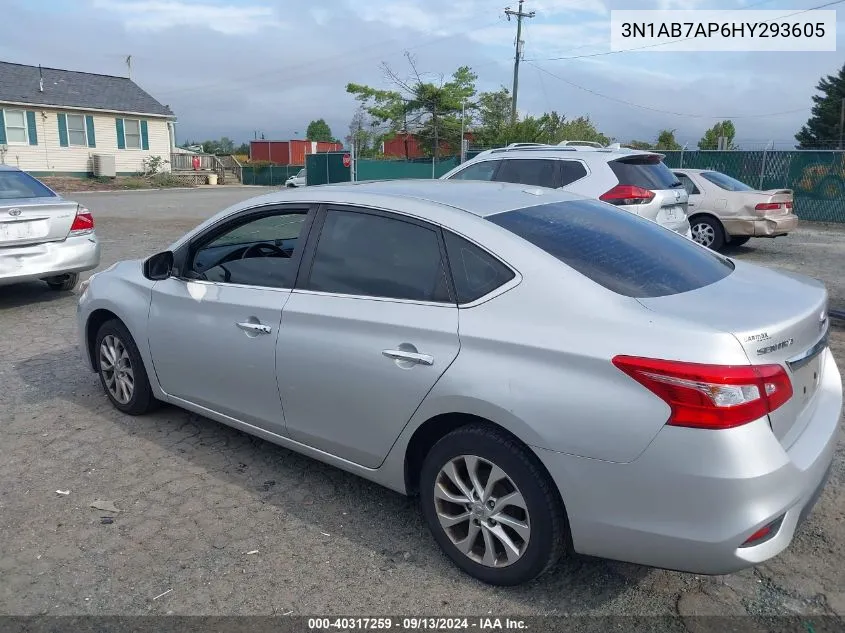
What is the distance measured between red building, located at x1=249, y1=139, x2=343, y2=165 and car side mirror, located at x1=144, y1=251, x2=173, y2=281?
2267 inches

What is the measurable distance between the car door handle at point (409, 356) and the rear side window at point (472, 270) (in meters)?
0.27

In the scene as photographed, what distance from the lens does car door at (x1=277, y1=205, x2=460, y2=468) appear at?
3.03 m

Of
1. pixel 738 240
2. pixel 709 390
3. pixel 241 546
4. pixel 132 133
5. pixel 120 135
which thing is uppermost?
pixel 132 133

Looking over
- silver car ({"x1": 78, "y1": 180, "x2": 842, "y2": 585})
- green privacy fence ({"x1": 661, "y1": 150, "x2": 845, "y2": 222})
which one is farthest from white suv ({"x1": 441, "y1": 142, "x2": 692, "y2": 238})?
green privacy fence ({"x1": 661, "y1": 150, "x2": 845, "y2": 222})

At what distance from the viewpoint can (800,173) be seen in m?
17.9

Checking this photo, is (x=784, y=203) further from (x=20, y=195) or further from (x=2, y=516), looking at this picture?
(x=2, y=516)

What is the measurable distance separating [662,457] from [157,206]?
899 inches

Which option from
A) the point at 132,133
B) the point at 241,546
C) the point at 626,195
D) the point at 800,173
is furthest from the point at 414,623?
the point at 132,133

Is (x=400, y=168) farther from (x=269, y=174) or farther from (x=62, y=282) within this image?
(x=269, y=174)

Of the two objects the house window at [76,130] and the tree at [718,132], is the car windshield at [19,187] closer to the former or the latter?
the house window at [76,130]

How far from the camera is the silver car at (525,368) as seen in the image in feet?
7.99

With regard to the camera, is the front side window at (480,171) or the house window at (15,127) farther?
the house window at (15,127)

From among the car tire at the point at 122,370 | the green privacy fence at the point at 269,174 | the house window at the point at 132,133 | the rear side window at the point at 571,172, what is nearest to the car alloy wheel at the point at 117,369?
the car tire at the point at 122,370

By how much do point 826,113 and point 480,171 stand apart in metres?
57.6
